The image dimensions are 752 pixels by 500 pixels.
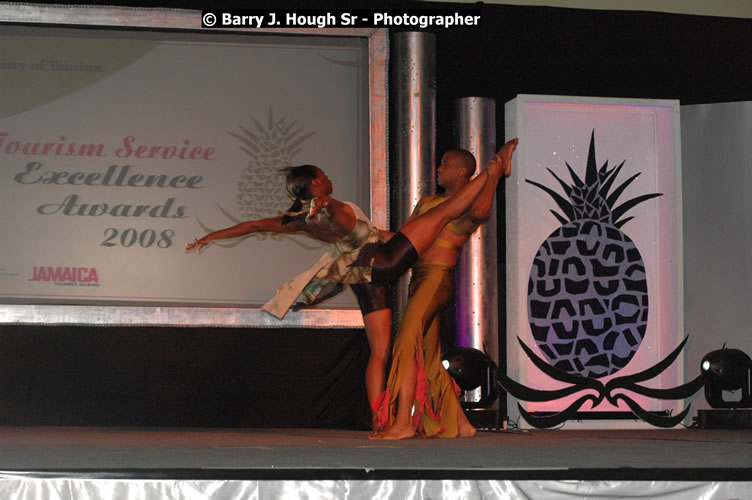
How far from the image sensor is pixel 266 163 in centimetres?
603

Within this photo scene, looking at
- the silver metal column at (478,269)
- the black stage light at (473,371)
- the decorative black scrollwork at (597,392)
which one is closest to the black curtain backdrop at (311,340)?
the silver metal column at (478,269)

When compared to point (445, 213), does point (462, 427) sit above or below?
below

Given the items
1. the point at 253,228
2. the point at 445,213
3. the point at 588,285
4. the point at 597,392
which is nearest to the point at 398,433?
the point at 445,213

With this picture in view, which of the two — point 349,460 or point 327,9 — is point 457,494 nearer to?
point 349,460

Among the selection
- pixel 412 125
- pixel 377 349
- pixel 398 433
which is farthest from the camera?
pixel 412 125

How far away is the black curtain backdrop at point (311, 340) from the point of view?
5.72 meters

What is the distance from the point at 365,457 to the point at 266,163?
298 centimetres

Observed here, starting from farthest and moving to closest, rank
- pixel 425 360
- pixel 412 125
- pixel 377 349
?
pixel 412 125 < pixel 377 349 < pixel 425 360

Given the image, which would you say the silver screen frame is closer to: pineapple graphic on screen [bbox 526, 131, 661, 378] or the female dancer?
the female dancer

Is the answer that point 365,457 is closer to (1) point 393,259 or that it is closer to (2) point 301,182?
(1) point 393,259

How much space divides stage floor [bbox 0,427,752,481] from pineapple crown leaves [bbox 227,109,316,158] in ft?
6.37

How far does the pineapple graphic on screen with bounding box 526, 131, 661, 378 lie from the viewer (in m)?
6.14

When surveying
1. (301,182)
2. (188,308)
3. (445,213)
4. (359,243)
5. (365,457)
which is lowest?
(365,457)

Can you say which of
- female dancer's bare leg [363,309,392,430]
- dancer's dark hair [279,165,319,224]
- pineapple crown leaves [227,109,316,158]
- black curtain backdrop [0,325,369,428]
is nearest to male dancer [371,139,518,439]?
female dancer's bare leg [363,309,392,430]
